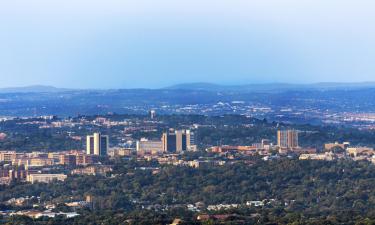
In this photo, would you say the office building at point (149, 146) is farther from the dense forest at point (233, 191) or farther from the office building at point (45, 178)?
the office building at point (45, 178)

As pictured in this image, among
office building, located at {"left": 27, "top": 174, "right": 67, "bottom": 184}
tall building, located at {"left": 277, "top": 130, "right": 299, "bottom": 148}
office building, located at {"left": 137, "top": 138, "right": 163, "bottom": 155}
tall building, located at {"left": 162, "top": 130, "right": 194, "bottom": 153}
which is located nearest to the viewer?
office building, located at {"left": 27, "top": 174, "right": 67, "bottom": 184}

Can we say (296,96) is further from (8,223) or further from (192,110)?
(8,223)

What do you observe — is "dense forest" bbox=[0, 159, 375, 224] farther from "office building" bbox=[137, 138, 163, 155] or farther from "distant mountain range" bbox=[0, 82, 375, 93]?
"distant mountain range" bbox=[0, 82, 375, 93]

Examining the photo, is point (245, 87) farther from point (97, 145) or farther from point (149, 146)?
point (97, 145)

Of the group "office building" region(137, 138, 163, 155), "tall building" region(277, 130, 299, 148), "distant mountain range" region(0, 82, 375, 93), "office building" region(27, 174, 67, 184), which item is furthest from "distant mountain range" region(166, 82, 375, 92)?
"office building" region(27, 174, 67, 184)

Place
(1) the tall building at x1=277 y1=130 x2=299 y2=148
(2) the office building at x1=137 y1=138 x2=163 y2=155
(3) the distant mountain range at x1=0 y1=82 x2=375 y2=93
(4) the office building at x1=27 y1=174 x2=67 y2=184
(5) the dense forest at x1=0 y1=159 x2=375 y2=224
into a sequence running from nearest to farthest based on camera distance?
(5) the dense forest at x1=0 y1=159 x2=375 y2=224, (4) the office building at x1=27 y1=174 x2=67 y2=184, (2) the office building at x1=137 y1=138 x2=163 y2=155, (1) the tall building at x1=277 y1=130 x2=299 y2=148, (3) the distant mountain range at x1=0 y1=82 x2=375 y2=93

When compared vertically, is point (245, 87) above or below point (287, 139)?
below

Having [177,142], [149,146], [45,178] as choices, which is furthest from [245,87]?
[45,178]
